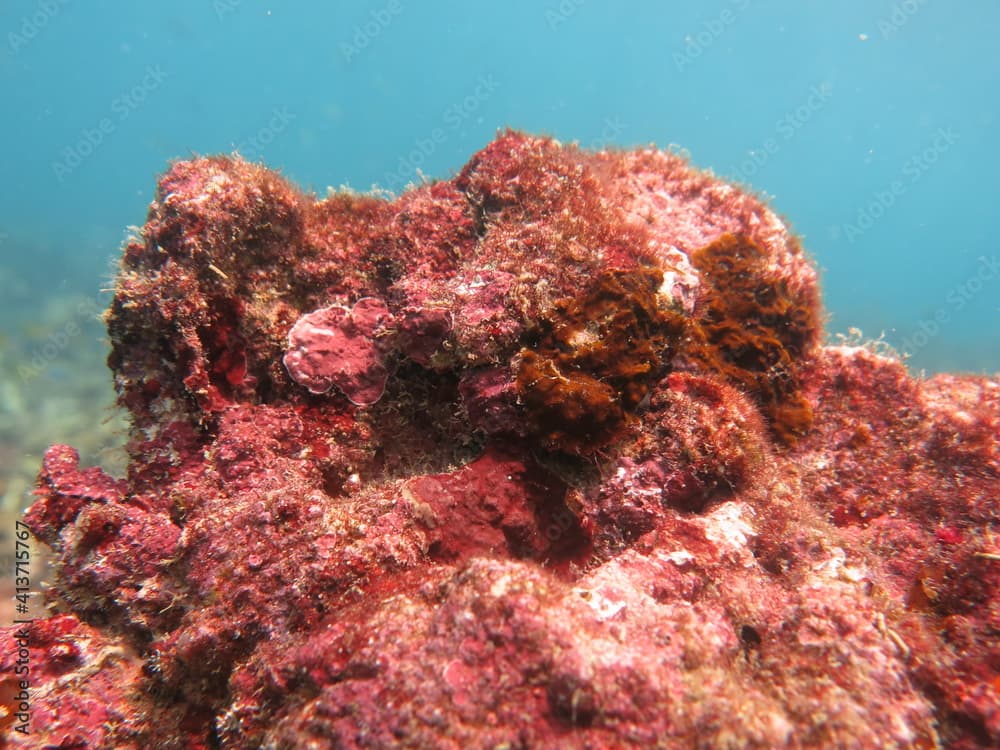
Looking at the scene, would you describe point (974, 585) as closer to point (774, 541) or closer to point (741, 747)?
point (774, 541)

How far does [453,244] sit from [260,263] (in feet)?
7.01

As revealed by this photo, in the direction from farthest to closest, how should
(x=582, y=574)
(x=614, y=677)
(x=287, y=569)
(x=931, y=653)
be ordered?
(x=582, y=574), (x=287, y=569), (x=931, y=653), (x=614, y=677)

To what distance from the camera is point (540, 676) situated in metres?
2.49

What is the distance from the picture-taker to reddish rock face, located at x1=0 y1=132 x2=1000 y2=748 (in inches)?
103

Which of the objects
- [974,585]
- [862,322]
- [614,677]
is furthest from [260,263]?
[862,322]

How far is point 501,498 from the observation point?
4.08 meters

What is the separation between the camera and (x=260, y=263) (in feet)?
17.4

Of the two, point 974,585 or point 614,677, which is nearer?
point 614,677

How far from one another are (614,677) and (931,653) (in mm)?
2190

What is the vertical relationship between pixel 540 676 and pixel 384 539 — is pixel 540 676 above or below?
below

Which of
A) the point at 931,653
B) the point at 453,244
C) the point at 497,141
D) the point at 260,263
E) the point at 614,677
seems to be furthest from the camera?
the point at 497,141

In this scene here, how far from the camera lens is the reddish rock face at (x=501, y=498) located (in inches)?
103

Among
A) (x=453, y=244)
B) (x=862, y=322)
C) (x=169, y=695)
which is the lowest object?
(x=169, y=695)

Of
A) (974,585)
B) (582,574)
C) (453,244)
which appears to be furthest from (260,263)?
(974,585)
